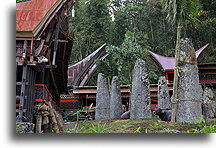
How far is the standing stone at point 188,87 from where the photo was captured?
336 centimetres

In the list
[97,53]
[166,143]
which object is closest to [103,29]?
[97,53]

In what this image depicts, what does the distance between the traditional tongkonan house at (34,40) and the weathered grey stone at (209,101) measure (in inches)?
96.0

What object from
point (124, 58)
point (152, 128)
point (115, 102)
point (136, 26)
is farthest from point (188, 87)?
point (115, 102)

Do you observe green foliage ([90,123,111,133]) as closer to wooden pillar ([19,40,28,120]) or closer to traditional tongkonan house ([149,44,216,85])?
wooden pillar ([19,40,28,120])

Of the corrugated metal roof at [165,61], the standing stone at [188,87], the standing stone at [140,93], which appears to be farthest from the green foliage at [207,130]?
the standing stone at [140,93]

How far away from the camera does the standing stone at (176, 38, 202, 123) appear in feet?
11.0

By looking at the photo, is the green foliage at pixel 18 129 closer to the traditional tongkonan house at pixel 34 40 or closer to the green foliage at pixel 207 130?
the traditional tongkonan house at pixel 34 40

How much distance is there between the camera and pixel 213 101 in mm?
4414

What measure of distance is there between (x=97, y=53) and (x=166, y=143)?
181cm

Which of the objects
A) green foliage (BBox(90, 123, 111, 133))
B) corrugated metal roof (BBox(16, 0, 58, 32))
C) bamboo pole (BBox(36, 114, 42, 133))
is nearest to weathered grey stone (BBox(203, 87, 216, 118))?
green foliage (BBox(90, 123, 111, 133))
